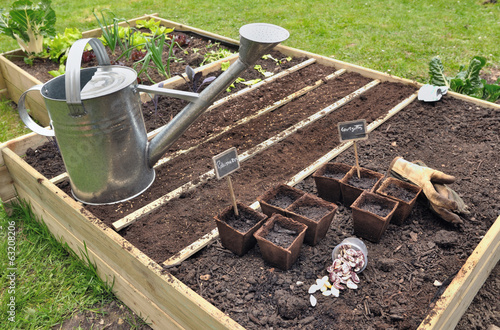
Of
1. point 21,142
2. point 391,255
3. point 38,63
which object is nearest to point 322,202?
point 391,255

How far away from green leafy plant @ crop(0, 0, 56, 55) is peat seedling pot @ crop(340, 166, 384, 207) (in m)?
3.19

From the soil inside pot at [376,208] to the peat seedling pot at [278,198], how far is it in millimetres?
295

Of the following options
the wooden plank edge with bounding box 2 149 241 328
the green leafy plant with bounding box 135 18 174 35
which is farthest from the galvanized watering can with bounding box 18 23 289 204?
the green leafy plant with bounding box 135 18 174 35

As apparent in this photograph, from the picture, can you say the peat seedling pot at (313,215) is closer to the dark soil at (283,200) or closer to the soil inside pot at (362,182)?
the dark soil at (283,200)

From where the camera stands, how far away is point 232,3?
6516mm

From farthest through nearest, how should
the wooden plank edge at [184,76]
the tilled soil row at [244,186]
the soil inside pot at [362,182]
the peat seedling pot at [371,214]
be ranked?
the wooden plank edge at [184,76] → the soil inside pot at [362,182] → the tilled soil row at [244,186] → the peat seedling pot at [371,214]

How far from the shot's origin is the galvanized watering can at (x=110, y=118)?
1.66 metres

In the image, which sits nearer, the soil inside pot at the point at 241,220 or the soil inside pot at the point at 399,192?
the soil inside pot at the point at 241,220

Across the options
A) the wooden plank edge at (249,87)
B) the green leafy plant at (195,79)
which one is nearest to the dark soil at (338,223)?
the wooden plank edge at (249,87)

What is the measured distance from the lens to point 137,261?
1696 mm

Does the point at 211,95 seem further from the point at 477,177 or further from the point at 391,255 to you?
the point at 477,177

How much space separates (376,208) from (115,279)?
1313 millimetres

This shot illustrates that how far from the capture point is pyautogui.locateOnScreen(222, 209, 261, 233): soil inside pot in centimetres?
177

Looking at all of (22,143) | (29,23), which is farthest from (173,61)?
(22,143)
